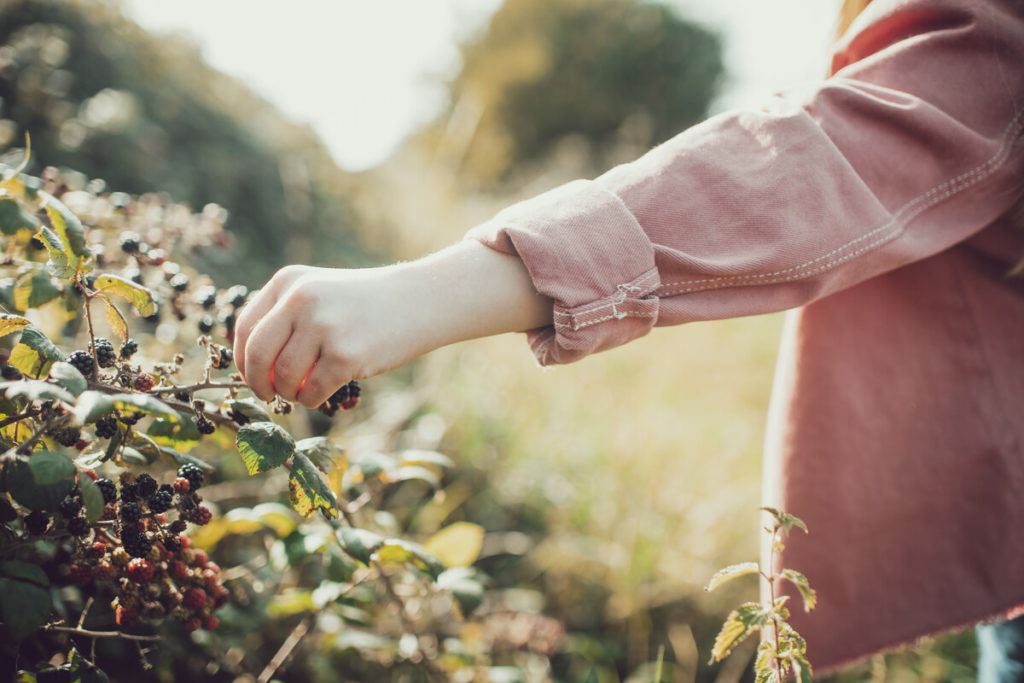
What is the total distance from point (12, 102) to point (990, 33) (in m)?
2.67

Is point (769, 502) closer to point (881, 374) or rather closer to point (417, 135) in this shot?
point (881, 374)

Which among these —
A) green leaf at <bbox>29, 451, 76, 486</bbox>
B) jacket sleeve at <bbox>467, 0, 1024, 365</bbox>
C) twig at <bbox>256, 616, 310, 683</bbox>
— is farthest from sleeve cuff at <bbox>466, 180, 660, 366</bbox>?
twig at <bbox>256, 616, 310, 683</bbox>

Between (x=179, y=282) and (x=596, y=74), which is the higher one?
(x=596, y=74)

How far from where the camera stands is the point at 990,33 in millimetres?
740

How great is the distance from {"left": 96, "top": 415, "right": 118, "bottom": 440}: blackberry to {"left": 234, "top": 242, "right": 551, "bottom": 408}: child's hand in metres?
0.14

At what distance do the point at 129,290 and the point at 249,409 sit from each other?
7.2 inches

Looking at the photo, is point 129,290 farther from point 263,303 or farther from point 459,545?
point 459,545

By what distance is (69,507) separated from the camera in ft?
1.92

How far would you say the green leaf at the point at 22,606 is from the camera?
0.51m

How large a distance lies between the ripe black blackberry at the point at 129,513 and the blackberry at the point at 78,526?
34 mm

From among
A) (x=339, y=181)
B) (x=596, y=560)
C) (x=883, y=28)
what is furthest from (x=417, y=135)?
(x=883, y=28)

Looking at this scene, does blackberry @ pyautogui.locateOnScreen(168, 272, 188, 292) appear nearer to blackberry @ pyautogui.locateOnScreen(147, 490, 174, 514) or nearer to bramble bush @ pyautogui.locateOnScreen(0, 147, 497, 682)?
bramble bush @ pyautogui.locateOnScreen(0, 147, 497, 682)

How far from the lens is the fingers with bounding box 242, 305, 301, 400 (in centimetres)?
56

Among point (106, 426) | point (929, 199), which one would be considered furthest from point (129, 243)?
point (929, 199)
